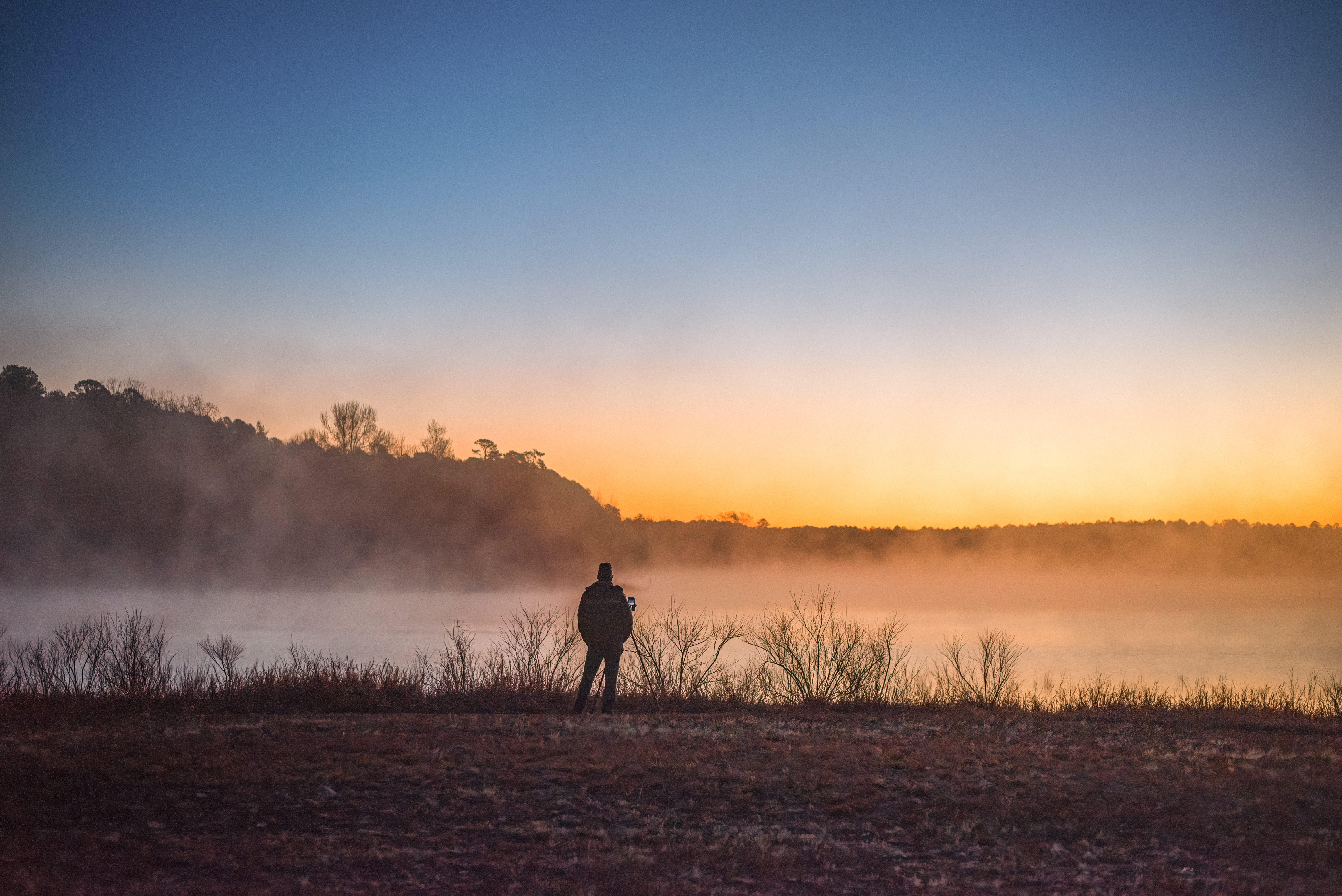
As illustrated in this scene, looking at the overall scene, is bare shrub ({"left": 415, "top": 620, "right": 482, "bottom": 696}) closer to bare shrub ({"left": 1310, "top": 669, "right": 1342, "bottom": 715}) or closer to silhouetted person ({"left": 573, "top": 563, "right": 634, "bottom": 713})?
silhouetted person ({"left": 573, "top": 563, "right": 634, "bottom": 713})

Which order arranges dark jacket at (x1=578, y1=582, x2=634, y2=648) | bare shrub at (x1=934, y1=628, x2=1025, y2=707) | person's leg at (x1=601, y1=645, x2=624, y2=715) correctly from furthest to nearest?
bare shrub at (x1=934, y1=628, x2=1025, y2=707) → person's leg at (x1=601, y1=645, x2=624, y2=715) → dark jacket at (x1=578, y1=582, x2=634, y2=648)

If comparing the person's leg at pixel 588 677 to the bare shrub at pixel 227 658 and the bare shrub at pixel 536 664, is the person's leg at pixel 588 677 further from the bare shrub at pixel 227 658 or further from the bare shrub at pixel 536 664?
the bare shrub at pixel 227 658

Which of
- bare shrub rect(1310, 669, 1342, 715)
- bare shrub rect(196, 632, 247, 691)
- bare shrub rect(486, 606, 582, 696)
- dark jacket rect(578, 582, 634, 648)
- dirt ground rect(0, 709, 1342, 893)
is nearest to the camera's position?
dirt ground rect(0, 709, 1342, 893)

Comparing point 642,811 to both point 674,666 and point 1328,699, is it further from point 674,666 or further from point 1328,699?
point 1328,699

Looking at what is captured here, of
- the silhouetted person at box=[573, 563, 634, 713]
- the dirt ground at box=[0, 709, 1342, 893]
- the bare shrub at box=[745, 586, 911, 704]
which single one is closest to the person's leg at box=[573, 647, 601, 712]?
the silhouetted person at box=[573, 563, 634, 713]

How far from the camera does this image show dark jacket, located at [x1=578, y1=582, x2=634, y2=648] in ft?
49.8

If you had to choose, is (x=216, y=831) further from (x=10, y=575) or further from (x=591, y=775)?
(x=10, y=575)

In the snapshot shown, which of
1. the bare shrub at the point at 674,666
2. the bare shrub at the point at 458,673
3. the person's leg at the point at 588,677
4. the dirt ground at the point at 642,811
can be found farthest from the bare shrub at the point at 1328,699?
the bare shrub at the point at 458,673

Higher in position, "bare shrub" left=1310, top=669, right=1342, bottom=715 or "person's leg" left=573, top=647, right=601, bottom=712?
"person's leg" left=573, top=647, right=601, bottom=712

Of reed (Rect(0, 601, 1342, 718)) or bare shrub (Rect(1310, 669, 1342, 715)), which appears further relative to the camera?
bare shrub (Rect(1310, 669, 1342, 715))

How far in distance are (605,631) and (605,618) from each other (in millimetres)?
211

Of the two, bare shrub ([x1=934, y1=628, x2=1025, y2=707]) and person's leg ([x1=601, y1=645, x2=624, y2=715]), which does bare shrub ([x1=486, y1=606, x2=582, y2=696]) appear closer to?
person's leg ([x1=601, y1=645, x2=624, y2=715])

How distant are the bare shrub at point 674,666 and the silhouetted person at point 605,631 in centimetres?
102

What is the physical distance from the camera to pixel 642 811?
9.44 m
